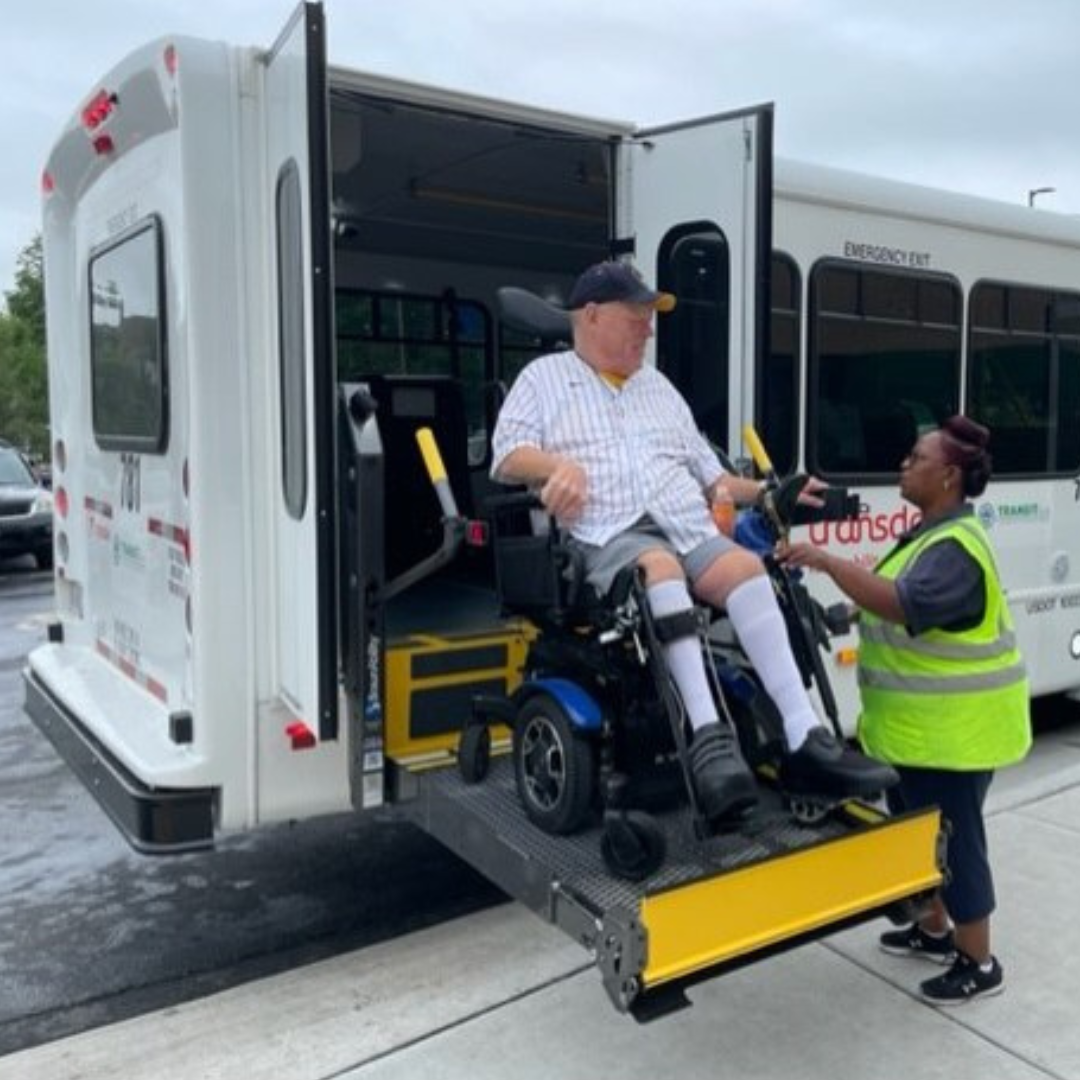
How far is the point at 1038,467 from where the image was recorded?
5.91 m

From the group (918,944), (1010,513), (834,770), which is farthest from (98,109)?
(1010,513)

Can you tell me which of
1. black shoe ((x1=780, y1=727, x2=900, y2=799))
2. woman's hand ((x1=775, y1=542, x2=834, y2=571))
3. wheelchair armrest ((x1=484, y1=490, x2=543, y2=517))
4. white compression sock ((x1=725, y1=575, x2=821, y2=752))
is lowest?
black shoe ((x1=780, y1=727, x2=900, y2=799))

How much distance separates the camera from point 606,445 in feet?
11.0

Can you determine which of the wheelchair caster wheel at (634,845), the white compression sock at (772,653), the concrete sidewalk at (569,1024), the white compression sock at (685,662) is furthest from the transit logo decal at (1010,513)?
the wheelchair caster wheel at (634,845)

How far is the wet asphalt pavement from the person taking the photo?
12.4 feet

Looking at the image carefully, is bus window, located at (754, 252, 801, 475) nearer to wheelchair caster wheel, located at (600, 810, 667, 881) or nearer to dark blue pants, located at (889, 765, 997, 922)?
dark blue pants, located at (889, 765, 997, 922)

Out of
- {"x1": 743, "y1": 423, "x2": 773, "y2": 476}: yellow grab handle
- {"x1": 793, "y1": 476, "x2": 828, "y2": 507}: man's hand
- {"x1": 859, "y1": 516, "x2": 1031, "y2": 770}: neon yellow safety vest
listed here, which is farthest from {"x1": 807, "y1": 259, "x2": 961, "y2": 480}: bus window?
{"x1": 859, "y1": 516, "x2": 1031, "y2": 770}: neon yellow safety vest

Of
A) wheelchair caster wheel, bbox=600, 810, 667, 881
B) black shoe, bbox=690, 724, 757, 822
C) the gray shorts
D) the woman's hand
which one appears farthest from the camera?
the woman's hand

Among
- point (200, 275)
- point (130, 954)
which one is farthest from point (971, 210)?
point (130, 954)

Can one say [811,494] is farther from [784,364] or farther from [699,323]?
[784,364]

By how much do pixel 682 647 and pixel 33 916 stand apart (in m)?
2.75

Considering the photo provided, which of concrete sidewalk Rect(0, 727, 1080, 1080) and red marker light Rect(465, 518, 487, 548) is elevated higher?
red marker light Rect(465, 518, 487, 548)

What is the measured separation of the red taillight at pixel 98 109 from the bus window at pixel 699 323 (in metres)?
Answer: 1.89

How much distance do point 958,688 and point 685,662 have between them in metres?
0.89
